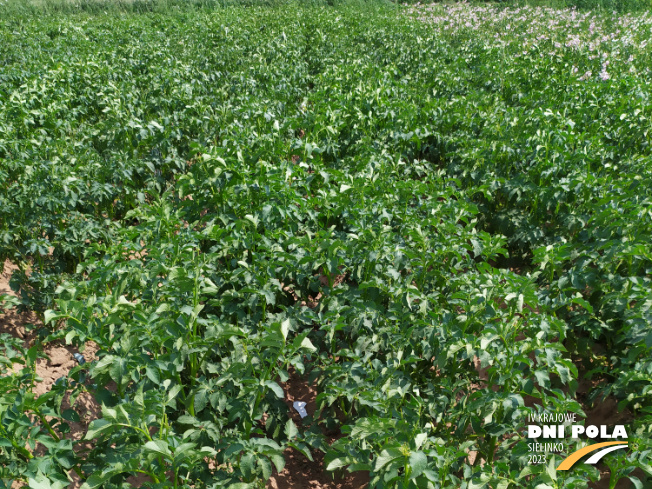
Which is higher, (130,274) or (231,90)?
(231,90)

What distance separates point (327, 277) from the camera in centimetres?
364

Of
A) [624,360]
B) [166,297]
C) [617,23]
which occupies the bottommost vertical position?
[624,360]

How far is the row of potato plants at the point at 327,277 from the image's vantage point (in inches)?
93.0

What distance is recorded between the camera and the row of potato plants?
2.36 meters

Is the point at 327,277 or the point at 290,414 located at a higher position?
the point at 327,277

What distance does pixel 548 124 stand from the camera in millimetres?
5395

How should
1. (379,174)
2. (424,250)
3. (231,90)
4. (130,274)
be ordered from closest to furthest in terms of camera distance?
(130,274), (424,250), (379,174), (231,90)

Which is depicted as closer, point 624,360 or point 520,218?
point 624,360

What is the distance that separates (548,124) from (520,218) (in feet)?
4.04

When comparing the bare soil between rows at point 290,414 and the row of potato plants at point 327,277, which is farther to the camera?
the bare soil between rows at point 290,414

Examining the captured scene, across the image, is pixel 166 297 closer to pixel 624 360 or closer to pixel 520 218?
pixel 624 360

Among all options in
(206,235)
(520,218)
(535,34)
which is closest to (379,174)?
(520,218)

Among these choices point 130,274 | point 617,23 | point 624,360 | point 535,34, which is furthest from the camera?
point 617,23

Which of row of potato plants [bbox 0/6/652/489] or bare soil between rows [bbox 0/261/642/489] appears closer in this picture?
row of potato plants [bbox 0/6/652/489]
